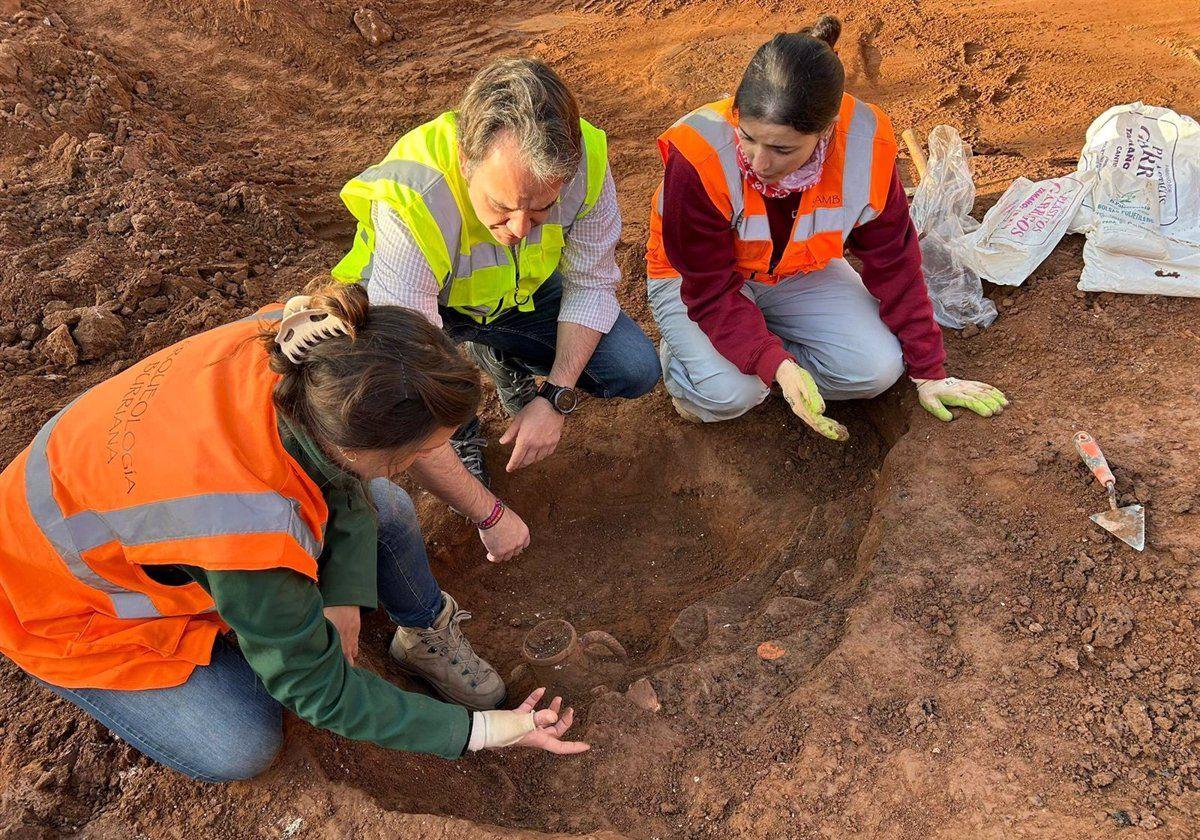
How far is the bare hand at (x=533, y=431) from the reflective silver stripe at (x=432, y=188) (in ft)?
1.76

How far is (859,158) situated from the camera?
2359mm

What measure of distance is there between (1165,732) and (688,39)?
4.71 meters

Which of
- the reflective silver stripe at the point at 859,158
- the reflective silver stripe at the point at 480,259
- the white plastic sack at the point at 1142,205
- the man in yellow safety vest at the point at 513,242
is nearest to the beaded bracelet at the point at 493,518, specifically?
the man in yellow safety vest at the point at 513,242

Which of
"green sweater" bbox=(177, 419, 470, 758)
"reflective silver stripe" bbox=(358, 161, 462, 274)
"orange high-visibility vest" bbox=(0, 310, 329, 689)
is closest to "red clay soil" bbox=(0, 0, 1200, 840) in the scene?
"green sweater" bbox=(177, 419, 470, 758)

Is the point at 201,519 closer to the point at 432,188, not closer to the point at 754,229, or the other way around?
the point at 432,188

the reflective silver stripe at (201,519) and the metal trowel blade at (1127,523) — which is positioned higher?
the reflective silver stripe at (201,519)

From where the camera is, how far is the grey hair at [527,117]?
5.74 feet

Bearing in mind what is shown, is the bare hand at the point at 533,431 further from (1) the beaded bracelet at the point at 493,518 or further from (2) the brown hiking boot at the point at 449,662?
(2) the brown hiking boot at the point at 449,662

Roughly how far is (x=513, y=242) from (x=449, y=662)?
1.09 metres

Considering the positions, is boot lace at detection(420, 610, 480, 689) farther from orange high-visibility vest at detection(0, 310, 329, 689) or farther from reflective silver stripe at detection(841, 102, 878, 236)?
reflective silver stripe at detection(841, 102, 878, 236)

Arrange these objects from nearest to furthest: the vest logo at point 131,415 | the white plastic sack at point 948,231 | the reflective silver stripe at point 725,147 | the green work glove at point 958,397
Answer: the vest logo at point 131,415
the reflective silver stripe at point 725,147
the green work glove at point 958,397
the white plastic sack at point 948,231

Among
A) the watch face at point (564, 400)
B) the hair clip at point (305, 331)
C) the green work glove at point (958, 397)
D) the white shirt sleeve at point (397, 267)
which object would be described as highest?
the hair clip at point (305, 331)

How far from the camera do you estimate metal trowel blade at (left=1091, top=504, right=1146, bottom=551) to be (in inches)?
79.7

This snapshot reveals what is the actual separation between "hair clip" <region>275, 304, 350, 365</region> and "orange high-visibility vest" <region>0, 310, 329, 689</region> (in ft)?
0.46
